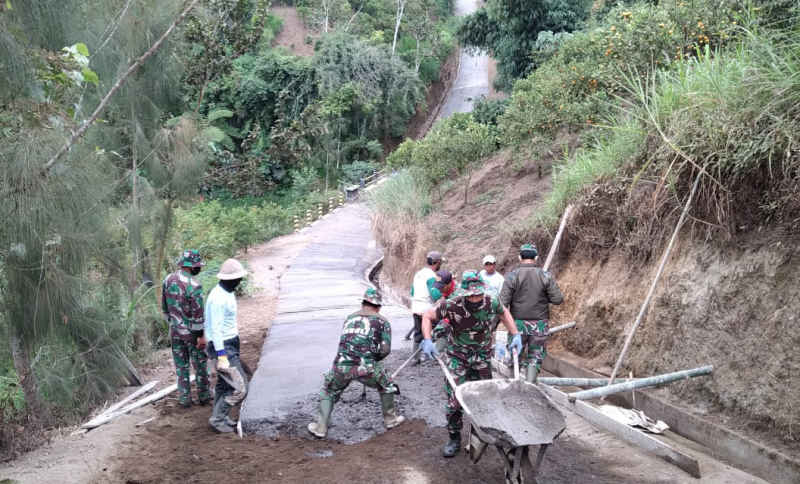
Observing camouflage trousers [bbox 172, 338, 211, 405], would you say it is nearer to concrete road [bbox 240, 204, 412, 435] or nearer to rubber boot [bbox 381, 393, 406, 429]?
concrete road [bbox 240, 204, 412, 435]

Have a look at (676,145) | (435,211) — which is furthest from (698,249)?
(435,211)

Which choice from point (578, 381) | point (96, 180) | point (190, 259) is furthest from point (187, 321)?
point (578, 381)

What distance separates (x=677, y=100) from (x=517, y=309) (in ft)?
10.0

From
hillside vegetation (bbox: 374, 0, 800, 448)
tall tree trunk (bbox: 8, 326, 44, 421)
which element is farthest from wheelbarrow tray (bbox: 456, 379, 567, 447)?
tall tree trunk (bbox: 8, 326, 44, 421)

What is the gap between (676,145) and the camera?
7.01 metres

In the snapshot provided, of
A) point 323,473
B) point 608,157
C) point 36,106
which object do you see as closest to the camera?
point 323,473

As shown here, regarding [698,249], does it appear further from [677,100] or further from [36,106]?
[36,106]

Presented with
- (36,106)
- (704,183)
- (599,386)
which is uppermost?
(36,106)

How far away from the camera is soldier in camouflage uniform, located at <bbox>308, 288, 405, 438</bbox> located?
6.14 meters

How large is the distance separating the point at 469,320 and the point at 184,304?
3.19m

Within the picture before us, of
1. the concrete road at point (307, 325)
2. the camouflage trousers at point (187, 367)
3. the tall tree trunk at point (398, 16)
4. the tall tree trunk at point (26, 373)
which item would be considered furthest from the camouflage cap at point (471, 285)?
the tall tree trunk at point (398, 16)

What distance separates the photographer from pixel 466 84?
51719 mm

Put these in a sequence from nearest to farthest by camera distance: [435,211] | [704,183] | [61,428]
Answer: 1. [704,183]
2. [61,428]
3. [435,211]

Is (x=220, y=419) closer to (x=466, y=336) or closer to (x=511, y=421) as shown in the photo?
(x=466, y=336)
